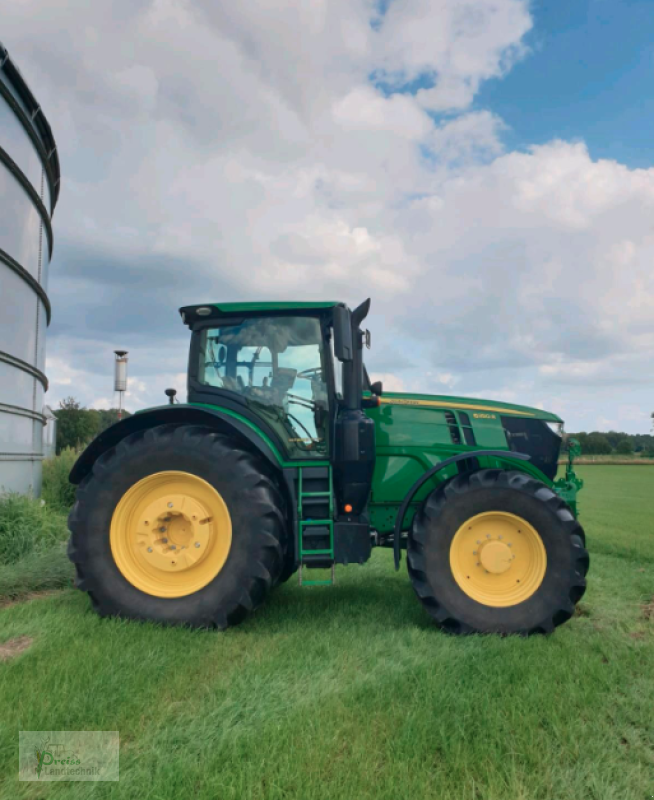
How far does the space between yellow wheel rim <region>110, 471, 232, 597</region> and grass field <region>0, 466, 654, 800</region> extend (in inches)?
15.5

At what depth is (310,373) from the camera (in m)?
4.64

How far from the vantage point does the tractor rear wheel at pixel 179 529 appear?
4051 mm

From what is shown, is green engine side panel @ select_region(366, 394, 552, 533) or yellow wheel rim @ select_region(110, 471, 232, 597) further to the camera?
green engine side panel @ select_region(366, 394, 552, 533)

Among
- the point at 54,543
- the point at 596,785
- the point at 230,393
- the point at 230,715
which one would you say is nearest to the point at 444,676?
the point at 596,785

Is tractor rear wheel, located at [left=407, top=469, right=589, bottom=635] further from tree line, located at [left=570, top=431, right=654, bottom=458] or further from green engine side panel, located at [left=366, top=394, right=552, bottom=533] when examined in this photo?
tree line, located at [left=570, top=431, right=654, bottom=458]

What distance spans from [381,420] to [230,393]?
125 centimetres

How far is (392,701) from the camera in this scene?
2.90 m

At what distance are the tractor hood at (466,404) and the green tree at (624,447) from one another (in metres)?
46.4

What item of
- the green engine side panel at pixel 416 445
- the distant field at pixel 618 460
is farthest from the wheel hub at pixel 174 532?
the distant field at pixel 618 460

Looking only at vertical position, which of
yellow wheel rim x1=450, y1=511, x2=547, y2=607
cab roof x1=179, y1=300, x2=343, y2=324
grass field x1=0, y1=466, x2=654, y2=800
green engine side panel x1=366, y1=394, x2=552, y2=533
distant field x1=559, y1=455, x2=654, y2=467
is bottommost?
grass field x1=0, y1=466, x2=654, y2=800

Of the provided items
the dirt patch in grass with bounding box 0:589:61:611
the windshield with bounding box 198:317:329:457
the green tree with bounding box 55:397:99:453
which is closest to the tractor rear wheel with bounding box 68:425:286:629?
the windshield with bounding box 198:317:329:457

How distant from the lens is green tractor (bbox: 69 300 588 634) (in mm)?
4055

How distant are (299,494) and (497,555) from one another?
1.48 m

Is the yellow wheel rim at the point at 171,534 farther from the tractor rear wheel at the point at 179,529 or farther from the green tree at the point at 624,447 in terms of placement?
the green tree at the point at 624,447
